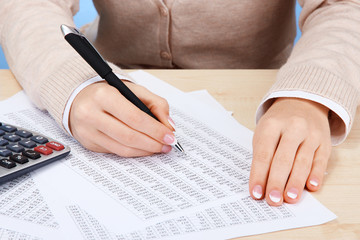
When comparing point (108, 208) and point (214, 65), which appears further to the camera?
point (214, 65)

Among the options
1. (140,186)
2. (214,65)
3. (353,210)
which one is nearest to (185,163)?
(140,186)

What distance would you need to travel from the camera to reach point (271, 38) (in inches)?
34.5

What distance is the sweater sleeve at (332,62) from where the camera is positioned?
473 mm

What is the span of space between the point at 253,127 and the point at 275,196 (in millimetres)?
158

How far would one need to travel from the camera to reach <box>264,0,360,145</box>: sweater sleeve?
473 millimetres

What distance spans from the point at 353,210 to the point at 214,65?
53cm

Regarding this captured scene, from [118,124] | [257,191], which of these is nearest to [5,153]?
[118,124]

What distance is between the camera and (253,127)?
0.52 m

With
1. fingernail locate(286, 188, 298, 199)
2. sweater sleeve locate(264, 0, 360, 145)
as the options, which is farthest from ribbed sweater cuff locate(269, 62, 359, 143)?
fingernail locate(286, 188, 298, 199)

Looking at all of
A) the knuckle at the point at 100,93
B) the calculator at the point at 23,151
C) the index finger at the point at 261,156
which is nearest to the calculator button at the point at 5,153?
the calculator at the point at 23,151

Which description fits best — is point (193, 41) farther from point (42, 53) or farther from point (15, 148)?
point (15, 148)

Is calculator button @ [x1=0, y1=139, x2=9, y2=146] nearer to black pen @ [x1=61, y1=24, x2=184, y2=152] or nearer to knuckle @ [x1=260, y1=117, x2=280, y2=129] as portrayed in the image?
black pen @ [x1=61, y1=24, x2=184, y2=152]

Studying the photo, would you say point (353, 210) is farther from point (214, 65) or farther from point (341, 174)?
point (214, 65)

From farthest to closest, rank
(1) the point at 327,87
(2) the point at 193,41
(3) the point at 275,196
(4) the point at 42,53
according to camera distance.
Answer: (2) the point at 193,41 → (4) the point at 42,53 → (1) the point at 327,87 → (3) the point at 275,196
